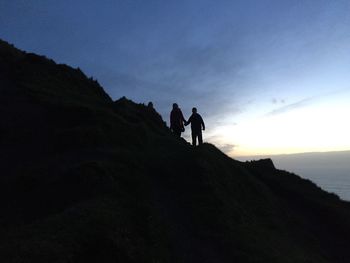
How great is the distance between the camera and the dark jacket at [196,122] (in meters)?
31.5

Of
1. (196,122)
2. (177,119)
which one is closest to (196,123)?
(196,122)

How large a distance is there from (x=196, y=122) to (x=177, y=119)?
295 cm

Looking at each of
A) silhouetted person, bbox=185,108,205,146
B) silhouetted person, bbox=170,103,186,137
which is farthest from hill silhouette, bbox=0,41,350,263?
silhouetted person, bbox=185,108,205,146

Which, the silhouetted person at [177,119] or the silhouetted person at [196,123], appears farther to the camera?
the silhouetted person at [177,119]

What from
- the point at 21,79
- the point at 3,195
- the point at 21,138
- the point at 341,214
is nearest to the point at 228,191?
the point at 341,214

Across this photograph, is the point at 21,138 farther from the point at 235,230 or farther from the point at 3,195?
the point at 235,230

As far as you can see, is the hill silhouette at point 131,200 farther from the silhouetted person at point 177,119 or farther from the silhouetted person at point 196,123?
the silhouetted person at point 196,123

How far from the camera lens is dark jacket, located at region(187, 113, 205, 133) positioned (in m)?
31.5

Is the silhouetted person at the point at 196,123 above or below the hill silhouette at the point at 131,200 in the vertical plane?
above

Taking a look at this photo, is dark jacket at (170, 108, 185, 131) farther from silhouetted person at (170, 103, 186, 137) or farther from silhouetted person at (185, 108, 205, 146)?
silhouetted person at (185, 108, 205, 146)

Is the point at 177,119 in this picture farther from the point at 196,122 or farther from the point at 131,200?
the point at 131,200

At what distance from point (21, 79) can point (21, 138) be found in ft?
47.1

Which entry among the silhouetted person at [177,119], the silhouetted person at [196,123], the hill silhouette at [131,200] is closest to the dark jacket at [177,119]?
the silhouetted person at [177,119]

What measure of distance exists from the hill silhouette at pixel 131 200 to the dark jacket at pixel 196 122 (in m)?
1.90
